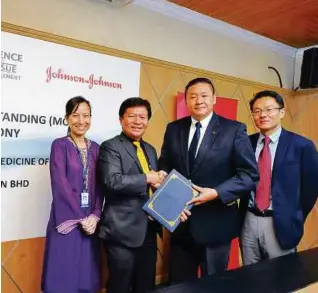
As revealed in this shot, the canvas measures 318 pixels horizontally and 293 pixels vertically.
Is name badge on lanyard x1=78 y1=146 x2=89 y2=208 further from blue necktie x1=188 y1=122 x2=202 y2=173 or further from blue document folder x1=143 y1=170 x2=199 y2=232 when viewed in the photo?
blue necktie x1=188 y1=122 x2=202 y2=173

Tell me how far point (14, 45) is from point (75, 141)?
66cm

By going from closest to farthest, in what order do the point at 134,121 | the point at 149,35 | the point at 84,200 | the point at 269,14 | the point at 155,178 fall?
the point at 155,178 < the point at 134,121 < the point at 84,200 < the point at 149,35 < the point at 269,14

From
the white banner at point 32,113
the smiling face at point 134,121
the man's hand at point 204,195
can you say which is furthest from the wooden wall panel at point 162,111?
the man's hand at point 204,195

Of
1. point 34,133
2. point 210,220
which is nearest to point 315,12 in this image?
point 210,220

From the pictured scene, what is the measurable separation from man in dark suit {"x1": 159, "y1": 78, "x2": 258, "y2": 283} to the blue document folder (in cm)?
4

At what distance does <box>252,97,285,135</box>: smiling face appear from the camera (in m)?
1.82

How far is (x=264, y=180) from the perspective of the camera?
1796 mm

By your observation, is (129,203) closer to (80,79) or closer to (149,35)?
(80,79)

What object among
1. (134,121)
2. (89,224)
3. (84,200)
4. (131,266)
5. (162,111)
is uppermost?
(162,111)

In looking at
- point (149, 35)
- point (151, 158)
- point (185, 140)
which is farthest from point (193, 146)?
point (149, 35)

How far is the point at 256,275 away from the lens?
3.97 ft

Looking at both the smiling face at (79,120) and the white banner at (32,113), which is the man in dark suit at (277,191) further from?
the white banner at (32,113)

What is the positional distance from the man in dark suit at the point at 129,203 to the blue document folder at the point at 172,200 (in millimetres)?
114

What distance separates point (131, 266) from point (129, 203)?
0.31m
